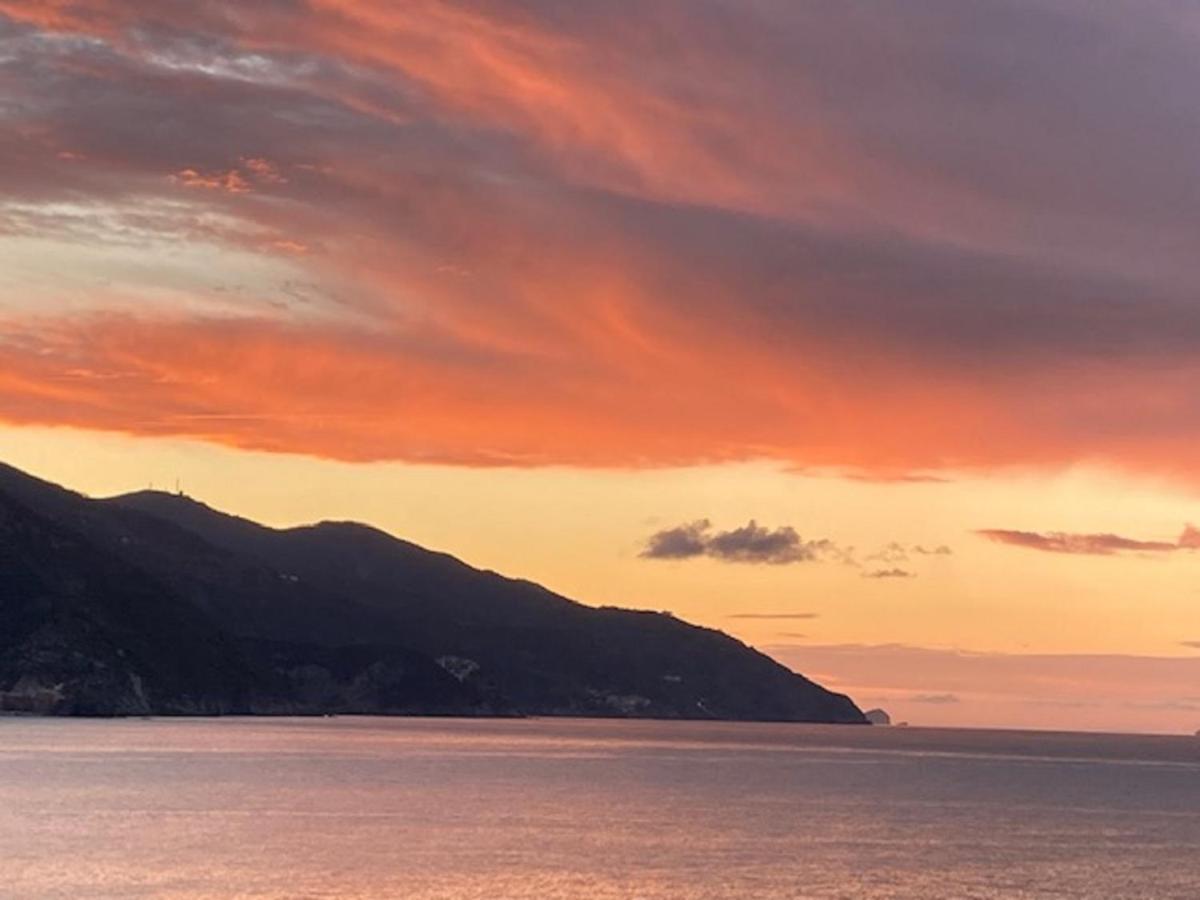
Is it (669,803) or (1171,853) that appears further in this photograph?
(669,803)

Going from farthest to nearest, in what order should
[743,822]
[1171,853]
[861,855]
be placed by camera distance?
[743,822] → [1171,853] → [861,855]

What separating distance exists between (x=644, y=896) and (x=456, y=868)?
17.1 m

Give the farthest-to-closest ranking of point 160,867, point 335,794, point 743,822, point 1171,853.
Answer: point 335,794 < point 743,822 < point 1171,853 < point 160,867

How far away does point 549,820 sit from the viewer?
163250 millimetres

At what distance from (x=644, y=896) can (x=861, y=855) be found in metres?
34.2

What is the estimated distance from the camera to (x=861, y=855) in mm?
138500

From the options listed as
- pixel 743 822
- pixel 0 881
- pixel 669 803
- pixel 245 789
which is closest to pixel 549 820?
pixel 743 822

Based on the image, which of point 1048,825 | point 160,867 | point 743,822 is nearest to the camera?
point 160,867

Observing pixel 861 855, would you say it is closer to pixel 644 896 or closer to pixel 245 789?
pixel 644 896

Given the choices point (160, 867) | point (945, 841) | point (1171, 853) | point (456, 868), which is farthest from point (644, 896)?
point (1171, 853)

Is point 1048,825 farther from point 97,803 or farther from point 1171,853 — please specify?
point 97,803

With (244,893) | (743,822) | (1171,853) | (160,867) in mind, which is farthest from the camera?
(743,822)

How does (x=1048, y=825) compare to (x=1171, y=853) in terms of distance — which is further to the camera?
(x=1048, y=825)

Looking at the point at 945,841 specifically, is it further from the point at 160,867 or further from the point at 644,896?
the point at 160,867
